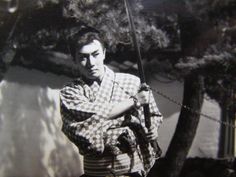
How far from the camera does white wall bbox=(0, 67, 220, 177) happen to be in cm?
251

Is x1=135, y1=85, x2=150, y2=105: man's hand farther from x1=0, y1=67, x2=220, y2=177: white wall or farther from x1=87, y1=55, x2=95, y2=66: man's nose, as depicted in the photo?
x1=0, y1=67, x2=220, y2=177: white wall

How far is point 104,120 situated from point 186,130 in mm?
1324

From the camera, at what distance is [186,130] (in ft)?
9.52

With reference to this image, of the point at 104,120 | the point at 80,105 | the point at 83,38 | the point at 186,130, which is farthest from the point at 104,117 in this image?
the point at 186,130

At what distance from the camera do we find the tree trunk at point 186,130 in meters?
2.87

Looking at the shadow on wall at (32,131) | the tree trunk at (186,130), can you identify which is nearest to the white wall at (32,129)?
the shadow on wall at (32,131)

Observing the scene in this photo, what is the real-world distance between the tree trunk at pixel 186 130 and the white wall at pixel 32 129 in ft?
2.18

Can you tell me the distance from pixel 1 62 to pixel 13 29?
0.67 feet

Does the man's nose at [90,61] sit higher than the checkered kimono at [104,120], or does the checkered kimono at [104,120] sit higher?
the man's nose at [90,61]

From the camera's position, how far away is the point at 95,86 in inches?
72.2

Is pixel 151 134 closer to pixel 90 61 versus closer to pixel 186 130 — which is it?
pixel 90 61

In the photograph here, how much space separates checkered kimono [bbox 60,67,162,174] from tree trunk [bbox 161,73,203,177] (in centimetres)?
99

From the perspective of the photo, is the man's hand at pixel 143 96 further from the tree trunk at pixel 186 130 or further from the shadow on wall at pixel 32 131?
the tree trunk at pixel 186 130

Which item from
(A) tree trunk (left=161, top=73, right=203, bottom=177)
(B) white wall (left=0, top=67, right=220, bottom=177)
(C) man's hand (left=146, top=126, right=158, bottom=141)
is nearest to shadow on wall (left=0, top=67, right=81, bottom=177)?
(B) white wall (left=0, top=67, right=220, bottom=177)
